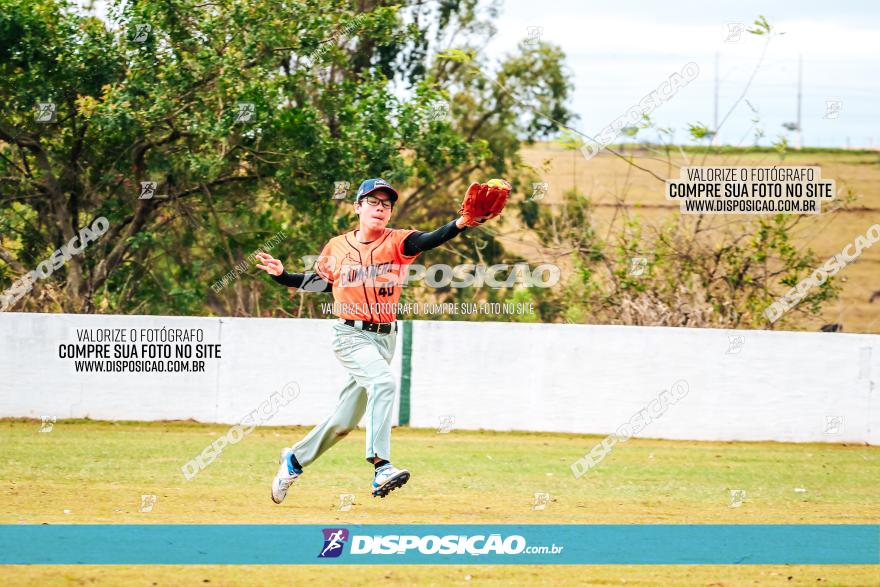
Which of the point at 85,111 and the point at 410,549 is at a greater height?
the point at 85,111

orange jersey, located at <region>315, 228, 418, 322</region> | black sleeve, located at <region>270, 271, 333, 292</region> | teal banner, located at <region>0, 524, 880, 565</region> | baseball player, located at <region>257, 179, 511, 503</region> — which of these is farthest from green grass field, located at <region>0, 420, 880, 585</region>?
black sleeve, located at <region>270, 271, 333, 292</region>

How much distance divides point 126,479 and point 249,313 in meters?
8.56

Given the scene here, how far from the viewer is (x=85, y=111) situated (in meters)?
17.8

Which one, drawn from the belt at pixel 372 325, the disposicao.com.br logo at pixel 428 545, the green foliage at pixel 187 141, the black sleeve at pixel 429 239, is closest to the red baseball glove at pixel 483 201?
the black sleeve at pixel 429 239

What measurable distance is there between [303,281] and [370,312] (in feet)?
3.27

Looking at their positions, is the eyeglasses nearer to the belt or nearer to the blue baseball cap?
the blue baseball cap

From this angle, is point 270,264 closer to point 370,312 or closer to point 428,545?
point 370,312

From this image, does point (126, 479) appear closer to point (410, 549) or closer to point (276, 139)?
point (410, 549)

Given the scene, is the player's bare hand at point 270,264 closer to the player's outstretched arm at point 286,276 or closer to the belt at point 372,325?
the player's outstretched arm at point 286,276

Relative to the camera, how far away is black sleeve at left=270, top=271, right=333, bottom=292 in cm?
812

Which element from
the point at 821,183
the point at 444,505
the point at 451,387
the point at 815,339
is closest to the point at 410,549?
the point at 444,505

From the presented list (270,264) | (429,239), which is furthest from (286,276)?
(429,239)

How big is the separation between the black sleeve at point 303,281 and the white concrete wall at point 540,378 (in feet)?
25.5

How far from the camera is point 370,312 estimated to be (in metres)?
7.58
